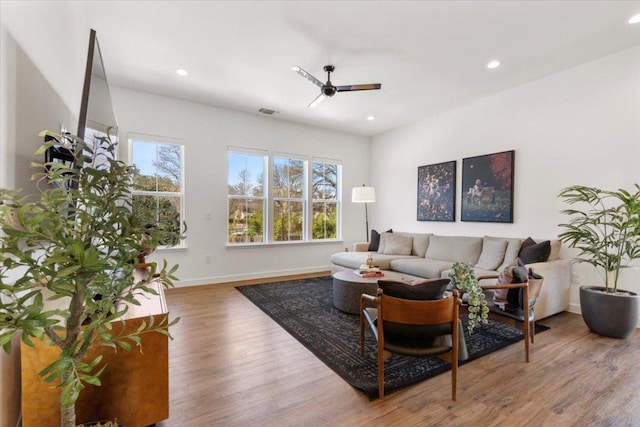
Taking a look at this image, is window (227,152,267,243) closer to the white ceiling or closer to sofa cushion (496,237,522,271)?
the white ceiling

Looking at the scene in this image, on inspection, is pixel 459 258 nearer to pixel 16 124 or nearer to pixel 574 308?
pixel 574 308

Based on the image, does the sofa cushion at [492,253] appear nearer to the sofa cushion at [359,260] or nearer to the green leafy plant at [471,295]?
the sofa cushion at [359,260]

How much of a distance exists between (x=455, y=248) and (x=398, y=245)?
972 mm

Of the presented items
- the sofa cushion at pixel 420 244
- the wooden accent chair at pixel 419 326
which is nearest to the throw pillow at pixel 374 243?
the sofa cushion at pixel 420 244

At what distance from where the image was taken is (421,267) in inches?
158

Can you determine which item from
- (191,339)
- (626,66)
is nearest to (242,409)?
(191,339)

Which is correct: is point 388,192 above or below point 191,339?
above

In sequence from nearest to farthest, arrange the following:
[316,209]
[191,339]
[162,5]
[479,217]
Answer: [162,5], [191,339], [479,217], [316,209]

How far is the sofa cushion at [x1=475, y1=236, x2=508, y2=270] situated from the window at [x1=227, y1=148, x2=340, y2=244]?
3.05 meters

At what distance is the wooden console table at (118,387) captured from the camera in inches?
51.8

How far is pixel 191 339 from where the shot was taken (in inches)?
108

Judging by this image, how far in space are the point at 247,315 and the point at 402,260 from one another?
2.44 m

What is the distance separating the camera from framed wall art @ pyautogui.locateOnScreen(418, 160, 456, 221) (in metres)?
4.88

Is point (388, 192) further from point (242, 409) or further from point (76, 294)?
point (76, 294)
